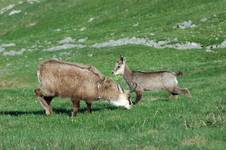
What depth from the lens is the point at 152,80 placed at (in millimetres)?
25047

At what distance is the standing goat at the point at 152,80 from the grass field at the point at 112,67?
2.39 feet

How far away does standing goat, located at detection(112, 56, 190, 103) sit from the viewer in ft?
80.7

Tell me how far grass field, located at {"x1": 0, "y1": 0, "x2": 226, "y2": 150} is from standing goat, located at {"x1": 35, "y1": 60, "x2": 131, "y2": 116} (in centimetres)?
56

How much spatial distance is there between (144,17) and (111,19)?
201 inches

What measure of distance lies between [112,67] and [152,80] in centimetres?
1897

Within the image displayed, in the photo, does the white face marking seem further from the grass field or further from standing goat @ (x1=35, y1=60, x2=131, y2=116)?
the grass field

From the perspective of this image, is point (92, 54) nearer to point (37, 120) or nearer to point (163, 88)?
point (163, 88)

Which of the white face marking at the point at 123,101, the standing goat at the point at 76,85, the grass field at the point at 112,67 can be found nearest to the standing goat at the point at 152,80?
the grass field at the point at 112,67

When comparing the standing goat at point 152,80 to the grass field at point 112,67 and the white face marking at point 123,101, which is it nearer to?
the grass field at point 112,67

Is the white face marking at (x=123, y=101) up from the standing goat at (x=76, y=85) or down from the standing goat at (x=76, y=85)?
down

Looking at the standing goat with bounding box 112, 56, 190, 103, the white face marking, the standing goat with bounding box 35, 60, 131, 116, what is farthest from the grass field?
the standing goat with bounding box 112, 56, 190, 103

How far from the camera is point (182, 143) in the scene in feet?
43.2

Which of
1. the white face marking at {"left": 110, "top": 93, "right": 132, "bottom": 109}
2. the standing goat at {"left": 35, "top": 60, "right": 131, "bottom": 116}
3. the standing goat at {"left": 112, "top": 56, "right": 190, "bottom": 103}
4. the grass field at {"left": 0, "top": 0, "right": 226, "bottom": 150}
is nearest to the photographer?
the grass field at {"left": 0, "top": 0, "right": 226, "bottom": 150}

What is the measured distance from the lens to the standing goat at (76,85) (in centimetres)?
1950
